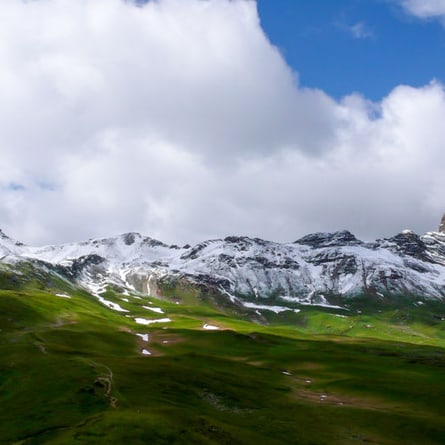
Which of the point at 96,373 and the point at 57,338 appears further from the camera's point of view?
the point at 57,338

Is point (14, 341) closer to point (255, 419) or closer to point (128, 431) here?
point (255, 419)

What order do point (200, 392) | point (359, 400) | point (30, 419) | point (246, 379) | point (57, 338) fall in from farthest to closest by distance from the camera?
point (57, 338)
point (246, 379)
point (359, 400)
point (200, 392)
point (30, 419)

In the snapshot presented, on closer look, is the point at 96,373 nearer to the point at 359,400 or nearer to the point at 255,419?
the point at 255,419

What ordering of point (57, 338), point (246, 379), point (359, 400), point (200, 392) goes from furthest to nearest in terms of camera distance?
point (57, 338) < point (246, 379) < point (359, 400) < point (200, 392)

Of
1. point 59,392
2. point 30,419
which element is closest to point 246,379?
point 59,392

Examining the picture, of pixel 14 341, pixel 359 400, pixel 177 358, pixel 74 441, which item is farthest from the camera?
pixel 14 341

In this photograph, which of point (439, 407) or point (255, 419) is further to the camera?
point (439, 407)

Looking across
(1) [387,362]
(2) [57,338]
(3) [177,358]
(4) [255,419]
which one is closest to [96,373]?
(4) [255,419]

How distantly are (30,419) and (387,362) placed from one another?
9425 centimetres

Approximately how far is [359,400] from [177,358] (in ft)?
116

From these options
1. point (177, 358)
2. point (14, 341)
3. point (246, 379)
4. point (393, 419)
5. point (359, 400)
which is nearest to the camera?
point (393, 419)

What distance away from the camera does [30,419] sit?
1813 inches

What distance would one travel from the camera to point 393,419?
60.8m

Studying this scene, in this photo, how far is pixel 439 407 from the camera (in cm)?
6950
